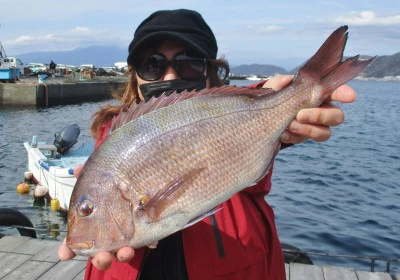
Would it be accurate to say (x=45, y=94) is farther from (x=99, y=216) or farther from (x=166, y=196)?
(x=166, y=196)

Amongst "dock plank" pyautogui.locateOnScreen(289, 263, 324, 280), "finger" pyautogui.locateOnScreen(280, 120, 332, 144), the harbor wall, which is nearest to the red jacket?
"finger" pyautogui.locateOnScreen(280, 120, 332, 144)

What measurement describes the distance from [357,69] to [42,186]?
484 inches

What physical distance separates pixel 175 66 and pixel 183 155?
822mm

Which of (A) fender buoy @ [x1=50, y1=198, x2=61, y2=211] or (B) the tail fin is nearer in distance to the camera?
(B) the tail fin

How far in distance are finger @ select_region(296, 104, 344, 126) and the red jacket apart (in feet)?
1.71

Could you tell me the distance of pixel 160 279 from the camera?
8.04 ft

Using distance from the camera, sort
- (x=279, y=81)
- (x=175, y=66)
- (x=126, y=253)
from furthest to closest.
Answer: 1. (x=175, y=66)
2. (x=279, y=81)
3. (x=126, y=253)

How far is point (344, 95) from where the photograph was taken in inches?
83.2

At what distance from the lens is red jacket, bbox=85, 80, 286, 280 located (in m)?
2.36

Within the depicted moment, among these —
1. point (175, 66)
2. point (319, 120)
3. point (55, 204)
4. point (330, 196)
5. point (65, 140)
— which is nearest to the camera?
point (319, 120)

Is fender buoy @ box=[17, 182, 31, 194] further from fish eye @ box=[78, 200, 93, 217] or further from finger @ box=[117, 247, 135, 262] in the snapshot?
finger @ box=[117, 247, 135, 262]

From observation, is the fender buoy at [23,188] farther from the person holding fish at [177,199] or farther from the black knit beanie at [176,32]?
the black knit beanie at [176,32]

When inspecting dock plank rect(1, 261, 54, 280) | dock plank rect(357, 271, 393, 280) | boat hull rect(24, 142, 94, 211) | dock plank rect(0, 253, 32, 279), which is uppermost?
dock plank rect(357, 271, 393, 280)

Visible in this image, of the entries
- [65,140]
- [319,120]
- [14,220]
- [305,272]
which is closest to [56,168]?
[65,140]
